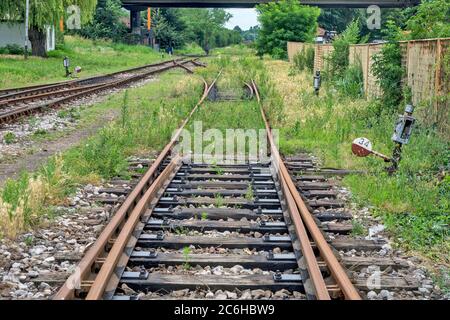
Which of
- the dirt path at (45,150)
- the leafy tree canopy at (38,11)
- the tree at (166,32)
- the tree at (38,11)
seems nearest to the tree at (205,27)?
the tree at (166,32)

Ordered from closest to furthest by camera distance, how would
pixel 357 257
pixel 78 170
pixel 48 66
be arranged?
pixel 357 257 → pixel 78 170 → pixel 48 66

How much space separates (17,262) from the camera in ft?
16.9

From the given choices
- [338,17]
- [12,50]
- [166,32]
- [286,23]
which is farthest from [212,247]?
[338,17]

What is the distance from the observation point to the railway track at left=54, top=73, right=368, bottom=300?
4.52 metres

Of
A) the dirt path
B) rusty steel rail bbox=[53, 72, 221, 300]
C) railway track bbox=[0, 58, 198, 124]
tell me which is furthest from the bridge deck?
rusty steel rail bbox=[53, 72, 221, 300]

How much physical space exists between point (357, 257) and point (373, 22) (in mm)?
70499

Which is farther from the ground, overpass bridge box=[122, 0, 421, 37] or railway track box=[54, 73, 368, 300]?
overpass bridge box=[122, 0, 421, 37]

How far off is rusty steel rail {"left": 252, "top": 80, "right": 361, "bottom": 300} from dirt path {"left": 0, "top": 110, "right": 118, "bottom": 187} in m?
3.57

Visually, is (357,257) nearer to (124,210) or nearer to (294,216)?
(294,216)

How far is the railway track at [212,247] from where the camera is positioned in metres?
4.52

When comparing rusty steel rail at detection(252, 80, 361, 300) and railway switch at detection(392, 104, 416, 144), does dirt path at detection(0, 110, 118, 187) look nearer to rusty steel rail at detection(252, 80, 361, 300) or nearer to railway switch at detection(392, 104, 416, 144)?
rusty steel rail at detection(252, 80, 361, 300)

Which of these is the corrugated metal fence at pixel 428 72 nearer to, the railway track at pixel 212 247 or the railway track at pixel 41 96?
the railway track at pixel 212 247

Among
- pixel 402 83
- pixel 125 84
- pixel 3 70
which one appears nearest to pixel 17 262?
pixel 402 83

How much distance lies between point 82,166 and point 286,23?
4147cm
